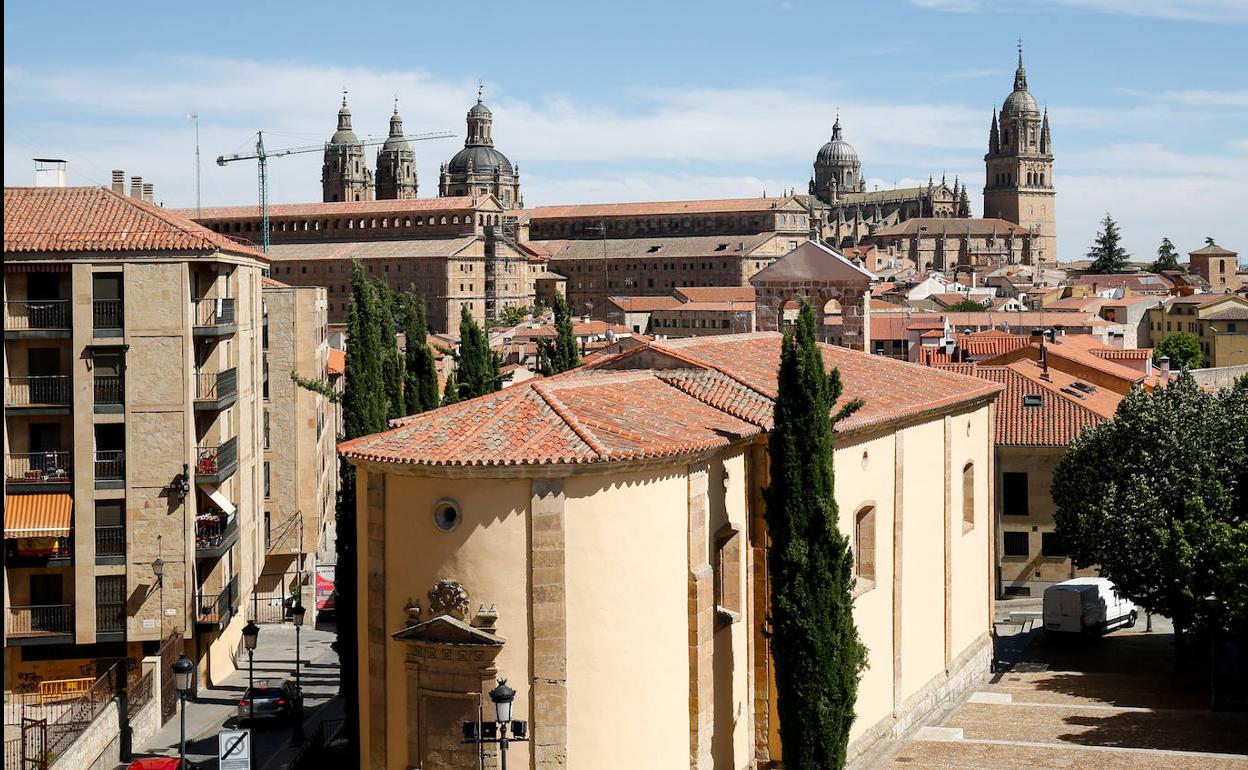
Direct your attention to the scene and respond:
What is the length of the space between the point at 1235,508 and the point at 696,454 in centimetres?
1822

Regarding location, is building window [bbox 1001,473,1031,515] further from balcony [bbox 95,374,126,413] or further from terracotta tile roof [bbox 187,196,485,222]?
terracotta tile roof [bbox 187,196,485,222]

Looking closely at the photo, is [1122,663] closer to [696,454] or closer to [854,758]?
[854,758]

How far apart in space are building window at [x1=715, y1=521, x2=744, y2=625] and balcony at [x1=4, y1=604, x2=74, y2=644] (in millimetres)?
15029

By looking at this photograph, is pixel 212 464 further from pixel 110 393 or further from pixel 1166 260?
pixel 1166 260

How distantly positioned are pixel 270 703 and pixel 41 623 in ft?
14.7

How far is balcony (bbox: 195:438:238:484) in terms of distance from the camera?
29391mm

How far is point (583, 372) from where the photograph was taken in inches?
858

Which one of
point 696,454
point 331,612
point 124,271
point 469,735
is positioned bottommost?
point 331,612

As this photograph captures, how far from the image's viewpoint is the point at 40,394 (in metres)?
27.6

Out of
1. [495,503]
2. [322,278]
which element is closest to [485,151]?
[322,278]

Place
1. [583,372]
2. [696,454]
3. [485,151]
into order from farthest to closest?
[485,151]
[583,372]
[696,454]

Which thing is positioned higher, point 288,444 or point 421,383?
point 421,383

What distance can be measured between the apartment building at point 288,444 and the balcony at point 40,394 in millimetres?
11429

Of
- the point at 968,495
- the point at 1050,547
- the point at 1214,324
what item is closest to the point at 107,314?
the point at 968,495
